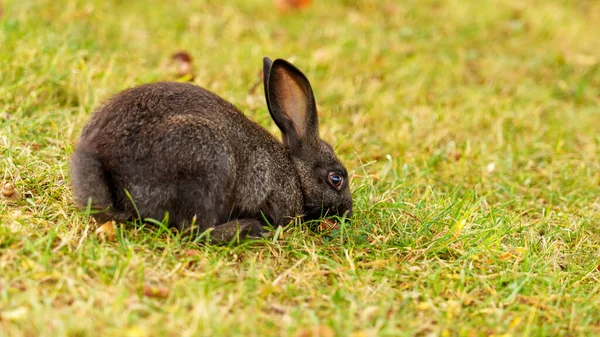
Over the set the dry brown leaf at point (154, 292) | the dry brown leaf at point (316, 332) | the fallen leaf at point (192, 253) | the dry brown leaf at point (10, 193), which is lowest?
the dry brown leaf at point (316, 332)

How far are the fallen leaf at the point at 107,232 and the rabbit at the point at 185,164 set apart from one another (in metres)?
0.12

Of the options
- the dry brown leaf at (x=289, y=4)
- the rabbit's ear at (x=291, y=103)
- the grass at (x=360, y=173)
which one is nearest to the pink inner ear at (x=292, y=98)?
the rabbit's ear at (x=291, y=103)

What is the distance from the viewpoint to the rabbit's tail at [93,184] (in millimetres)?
4371

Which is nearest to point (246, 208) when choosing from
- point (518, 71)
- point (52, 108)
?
point (52, 108)

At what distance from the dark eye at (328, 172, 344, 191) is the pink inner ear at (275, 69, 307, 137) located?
0.39 meters

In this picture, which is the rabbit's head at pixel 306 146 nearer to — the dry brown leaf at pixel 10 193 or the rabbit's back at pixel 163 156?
the rabbit's back at pixel 163 156

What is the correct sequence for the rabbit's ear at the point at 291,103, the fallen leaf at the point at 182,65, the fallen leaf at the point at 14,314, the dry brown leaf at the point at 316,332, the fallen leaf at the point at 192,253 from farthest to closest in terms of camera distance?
the fallen leaf at the point at 182,65, the rabbit's ear at the point at 291,103, the fallen leaf at the point at 192,253, the dry brown leaf at the point at 316,332, the fallen leaf at the point at 14,314

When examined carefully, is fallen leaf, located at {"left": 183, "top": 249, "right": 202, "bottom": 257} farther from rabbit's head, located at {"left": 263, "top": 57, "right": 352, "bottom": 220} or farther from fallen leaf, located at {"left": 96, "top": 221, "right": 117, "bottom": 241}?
rabbit's head, located at {"left": 263, "top": 57, "right": 352, "bottom": 220}

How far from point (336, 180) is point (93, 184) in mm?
1853

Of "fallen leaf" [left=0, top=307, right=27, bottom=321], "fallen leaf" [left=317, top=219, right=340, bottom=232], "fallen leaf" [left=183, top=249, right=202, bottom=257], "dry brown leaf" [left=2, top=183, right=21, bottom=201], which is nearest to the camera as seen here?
"fallen leaf" [left=0, top=307, right=27, bottom=321]

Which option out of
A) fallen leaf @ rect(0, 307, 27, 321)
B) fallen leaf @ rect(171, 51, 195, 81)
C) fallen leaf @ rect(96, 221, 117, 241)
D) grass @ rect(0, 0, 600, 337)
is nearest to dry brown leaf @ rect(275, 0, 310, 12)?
grass @ rect(0, 0, 600, 337)

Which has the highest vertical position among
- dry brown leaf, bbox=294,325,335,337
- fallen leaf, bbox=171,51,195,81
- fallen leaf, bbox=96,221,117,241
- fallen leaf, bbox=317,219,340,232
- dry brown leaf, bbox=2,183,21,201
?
fallen leaf, bbox=171,51,195,81

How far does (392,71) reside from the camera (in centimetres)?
840

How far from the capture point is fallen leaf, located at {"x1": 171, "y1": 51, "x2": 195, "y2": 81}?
7.30m
